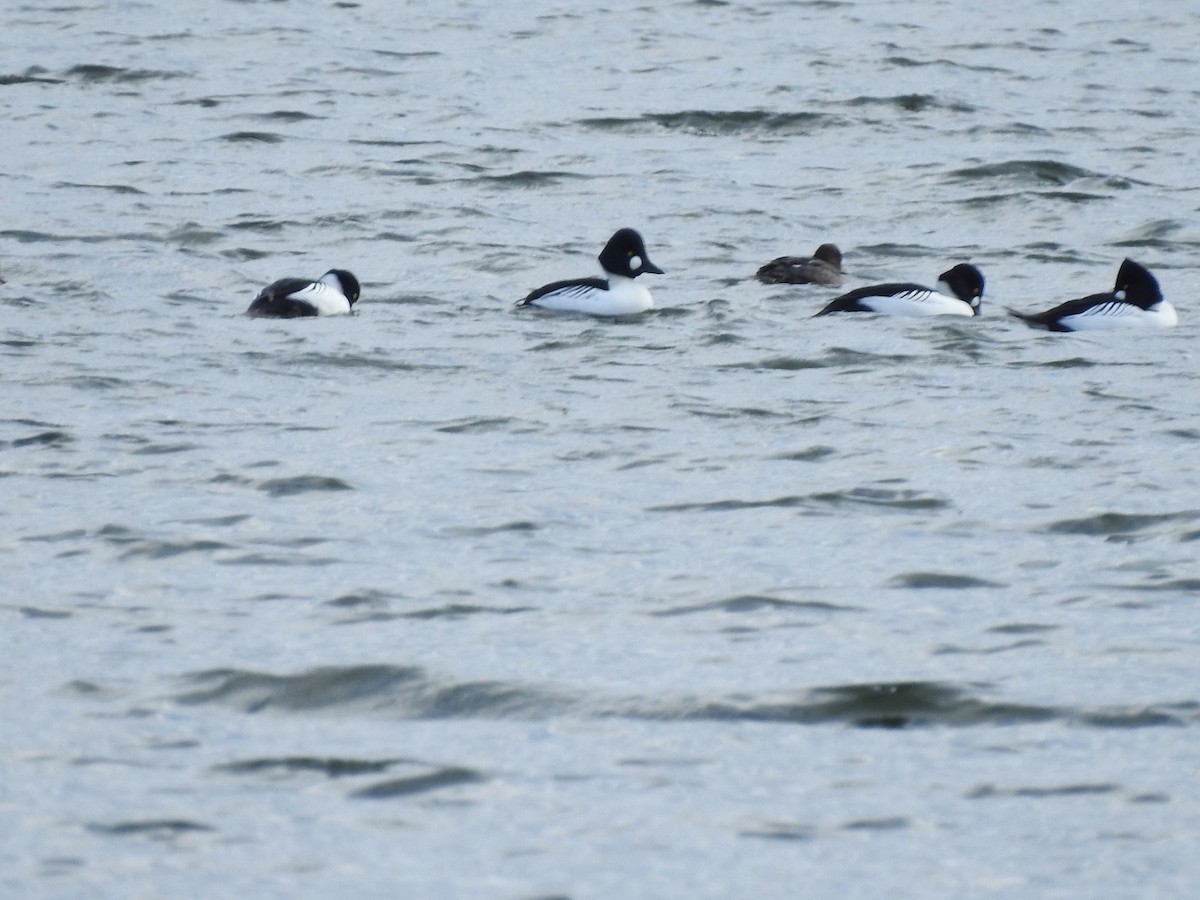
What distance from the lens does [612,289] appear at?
15.9m

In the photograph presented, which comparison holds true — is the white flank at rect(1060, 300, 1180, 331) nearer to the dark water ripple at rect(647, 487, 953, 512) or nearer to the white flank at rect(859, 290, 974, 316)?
the white flank at rect(859, 290, 974, 316)

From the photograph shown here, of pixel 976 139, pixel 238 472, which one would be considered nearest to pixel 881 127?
pixel 976 139

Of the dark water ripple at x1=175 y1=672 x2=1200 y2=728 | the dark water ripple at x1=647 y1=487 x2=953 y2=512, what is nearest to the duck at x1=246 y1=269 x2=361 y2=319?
the dark water ripple at x1=647 y1=487 x2=953 y2=512

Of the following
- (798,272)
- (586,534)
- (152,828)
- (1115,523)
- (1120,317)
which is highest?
(152,828)

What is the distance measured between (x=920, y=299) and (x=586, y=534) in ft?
20.5

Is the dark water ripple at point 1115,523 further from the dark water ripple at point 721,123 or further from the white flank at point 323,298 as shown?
the dark water ripple at point 721,123

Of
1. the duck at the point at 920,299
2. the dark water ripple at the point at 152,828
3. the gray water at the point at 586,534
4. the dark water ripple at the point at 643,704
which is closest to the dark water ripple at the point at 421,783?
the gray water at the point at 586,534

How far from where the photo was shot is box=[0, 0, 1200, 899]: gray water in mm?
6273

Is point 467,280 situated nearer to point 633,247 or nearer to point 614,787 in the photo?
point 633,247

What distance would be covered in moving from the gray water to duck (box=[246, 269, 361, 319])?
Answer: 154 millimetres

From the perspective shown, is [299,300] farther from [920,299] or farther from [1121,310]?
[1121,310]

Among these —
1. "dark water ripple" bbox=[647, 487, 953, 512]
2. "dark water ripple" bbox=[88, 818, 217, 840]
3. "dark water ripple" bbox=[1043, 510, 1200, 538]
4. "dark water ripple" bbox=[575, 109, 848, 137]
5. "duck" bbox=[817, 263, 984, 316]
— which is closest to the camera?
"dark water ripple" bbox=[88, 818, 217, 840]

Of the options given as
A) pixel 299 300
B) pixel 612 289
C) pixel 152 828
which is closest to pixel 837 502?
pixel 152 828

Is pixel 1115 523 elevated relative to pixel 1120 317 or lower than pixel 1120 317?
elevated
